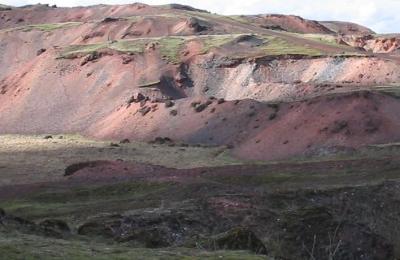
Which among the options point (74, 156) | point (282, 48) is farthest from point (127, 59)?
A: point (74, 156)

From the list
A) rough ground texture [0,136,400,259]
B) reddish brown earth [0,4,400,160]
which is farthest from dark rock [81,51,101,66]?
rough ground texture [0,136,400,259]

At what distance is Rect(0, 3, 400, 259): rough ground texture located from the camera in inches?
805

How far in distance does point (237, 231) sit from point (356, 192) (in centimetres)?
964

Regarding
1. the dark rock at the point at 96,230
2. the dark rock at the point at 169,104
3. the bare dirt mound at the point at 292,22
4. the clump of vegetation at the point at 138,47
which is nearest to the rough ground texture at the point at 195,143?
the dark rock at the point at 96,230

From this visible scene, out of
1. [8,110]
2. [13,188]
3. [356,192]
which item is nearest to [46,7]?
[8,110]

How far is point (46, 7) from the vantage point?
162875 mm

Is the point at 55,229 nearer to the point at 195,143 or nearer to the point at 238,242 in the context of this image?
the point at 238,242

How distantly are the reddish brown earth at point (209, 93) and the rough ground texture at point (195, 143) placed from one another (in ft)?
0.65

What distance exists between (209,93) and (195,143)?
61.0ft

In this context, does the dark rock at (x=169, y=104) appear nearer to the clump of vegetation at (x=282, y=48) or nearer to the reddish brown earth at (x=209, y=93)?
the reddish brown earth at (x=209, y=93)

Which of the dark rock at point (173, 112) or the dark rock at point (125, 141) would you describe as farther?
the dark rock at point (173, 112)

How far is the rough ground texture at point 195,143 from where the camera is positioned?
67.1 ft

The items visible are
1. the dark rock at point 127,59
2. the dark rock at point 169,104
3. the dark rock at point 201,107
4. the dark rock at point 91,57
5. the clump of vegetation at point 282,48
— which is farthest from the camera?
the dark rock at point 91,57

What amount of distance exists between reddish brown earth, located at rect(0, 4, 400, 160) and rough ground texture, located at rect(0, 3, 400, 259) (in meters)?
0.20
